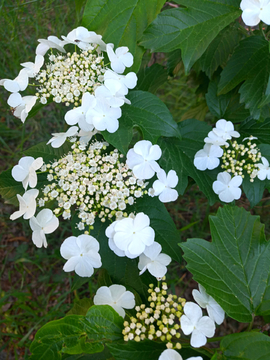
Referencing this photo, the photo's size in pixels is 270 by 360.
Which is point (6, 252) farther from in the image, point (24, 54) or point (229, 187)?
point (229, 187)

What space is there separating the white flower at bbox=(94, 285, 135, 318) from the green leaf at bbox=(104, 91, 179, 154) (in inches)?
22.1

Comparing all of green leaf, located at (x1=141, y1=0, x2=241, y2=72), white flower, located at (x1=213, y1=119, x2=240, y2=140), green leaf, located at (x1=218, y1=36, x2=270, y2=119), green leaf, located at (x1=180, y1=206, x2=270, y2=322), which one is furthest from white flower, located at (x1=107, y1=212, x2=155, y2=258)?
green leaf, located at (x1=218, y1=36, x2=270, y2=119)

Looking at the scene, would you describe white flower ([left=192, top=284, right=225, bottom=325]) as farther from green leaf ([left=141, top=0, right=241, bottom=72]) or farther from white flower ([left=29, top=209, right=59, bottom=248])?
green leaf ([left=141, top=0, right=241, bottom=72])

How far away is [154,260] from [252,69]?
3.42 feet

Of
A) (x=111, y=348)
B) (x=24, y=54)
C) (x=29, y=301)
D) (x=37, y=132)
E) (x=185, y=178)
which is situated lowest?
(x=29, y=301)

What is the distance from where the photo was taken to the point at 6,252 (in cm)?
245

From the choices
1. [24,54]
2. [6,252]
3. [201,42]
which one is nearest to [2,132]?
[24,54]

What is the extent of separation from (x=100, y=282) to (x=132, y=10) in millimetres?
1170

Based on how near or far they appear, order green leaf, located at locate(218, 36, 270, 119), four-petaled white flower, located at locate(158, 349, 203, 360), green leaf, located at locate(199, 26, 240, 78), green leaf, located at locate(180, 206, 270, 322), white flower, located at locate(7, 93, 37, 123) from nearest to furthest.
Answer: four-petaled white flower, located at locate(158, 349, 203, 360) → green leaf, located at locate(180, 206, 270, 322) → white flower, located at locate(7, 93, 37, 123) → green leaf, located at locate(218, 36, 270, 119) → green leaf, located at locate(199, 26, 240, 78)

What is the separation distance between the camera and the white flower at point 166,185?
1182 mm

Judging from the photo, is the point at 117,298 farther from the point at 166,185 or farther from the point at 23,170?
the point at 23,170

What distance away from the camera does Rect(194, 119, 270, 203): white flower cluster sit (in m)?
1.25

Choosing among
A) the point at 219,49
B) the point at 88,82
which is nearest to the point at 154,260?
the point at 88,82

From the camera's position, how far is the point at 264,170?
1.27 metres
